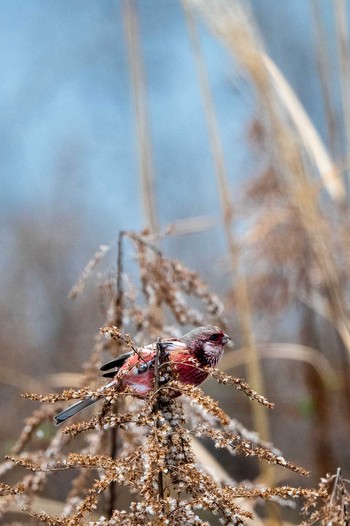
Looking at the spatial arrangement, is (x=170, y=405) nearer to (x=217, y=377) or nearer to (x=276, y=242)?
(x=217, y=377)

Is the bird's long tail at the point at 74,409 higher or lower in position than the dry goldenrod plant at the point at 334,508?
higher

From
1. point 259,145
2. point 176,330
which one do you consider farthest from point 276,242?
point 176,330

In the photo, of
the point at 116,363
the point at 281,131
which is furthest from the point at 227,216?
the point at 116,363

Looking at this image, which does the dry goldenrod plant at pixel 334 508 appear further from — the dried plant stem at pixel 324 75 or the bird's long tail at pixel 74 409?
the dried plant stem at pixel 324 75

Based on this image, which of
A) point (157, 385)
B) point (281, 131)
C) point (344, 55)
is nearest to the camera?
point (157, 385)

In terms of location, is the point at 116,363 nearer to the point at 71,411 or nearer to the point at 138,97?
the point at 71,411

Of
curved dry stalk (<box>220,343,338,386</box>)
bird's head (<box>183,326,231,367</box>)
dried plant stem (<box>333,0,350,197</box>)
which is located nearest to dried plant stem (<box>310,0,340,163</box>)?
dried plant stem (<box>333,0,350,197</box>)

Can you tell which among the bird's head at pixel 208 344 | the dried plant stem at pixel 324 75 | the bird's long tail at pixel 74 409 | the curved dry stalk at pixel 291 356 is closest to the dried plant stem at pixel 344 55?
the dried plant stem at pixel 324 75
